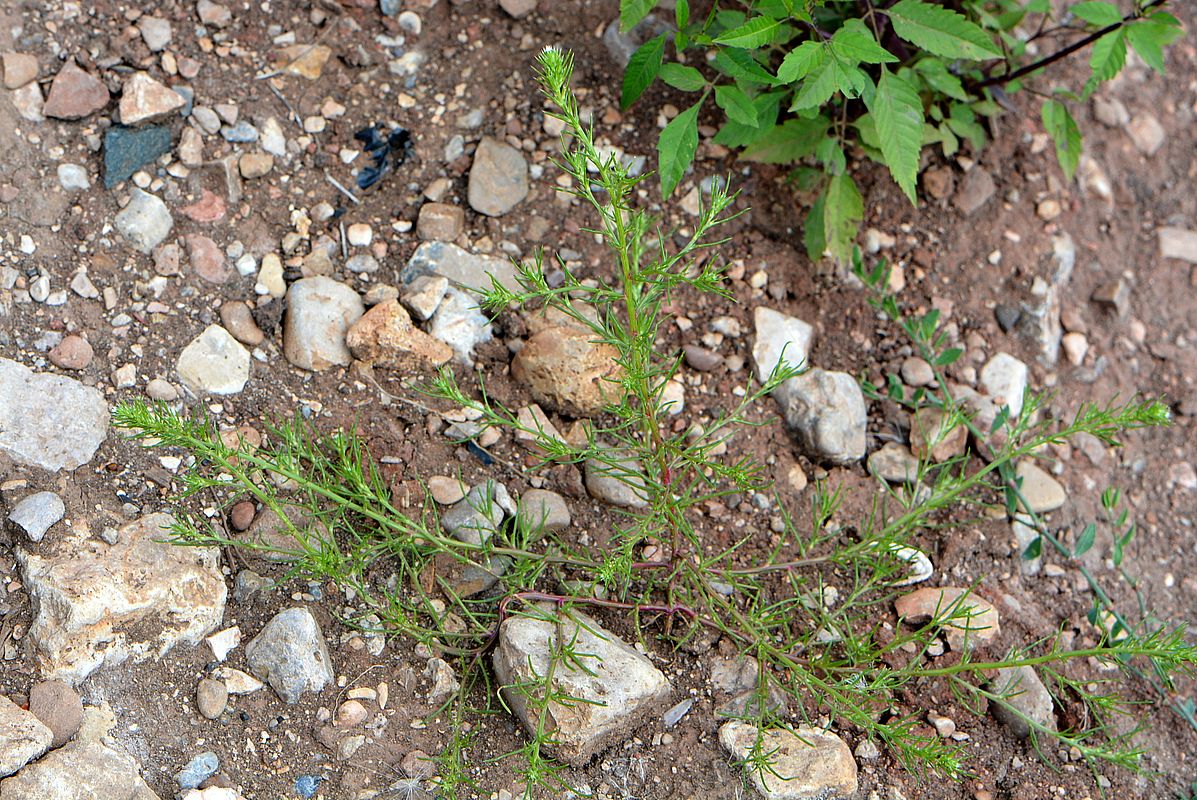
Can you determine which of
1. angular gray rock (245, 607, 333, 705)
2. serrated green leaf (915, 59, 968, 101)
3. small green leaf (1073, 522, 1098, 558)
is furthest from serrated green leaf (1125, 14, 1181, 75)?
angular gray rock (245, 607, 333, 705)

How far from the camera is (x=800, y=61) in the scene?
246 centimetres

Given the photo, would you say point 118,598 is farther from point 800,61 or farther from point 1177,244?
point 1177,244

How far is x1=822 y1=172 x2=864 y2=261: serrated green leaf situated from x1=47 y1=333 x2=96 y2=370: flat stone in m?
1.99

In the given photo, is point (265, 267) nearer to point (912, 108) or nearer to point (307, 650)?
point (307, 650)

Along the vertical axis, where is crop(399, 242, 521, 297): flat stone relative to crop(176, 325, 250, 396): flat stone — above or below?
above

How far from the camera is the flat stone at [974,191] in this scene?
3357mm

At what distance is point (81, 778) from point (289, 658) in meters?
0.46

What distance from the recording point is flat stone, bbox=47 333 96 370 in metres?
2.59

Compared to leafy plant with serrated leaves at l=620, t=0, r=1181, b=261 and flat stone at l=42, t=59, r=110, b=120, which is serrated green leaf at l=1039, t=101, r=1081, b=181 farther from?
flat stone at l=42, t=59, r=110, b=120

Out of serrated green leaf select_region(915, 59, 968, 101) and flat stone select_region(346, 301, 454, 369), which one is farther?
serrated green leaf select_region(915, 59, 968, 101)

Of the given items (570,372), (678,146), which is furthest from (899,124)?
(570,372)

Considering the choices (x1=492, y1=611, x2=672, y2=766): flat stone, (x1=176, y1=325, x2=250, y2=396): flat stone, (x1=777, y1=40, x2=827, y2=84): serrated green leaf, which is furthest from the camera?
(x1=176, y1=325, x2=250, y2=396): flat stone

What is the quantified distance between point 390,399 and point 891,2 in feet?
5.81

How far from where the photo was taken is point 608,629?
2.55 meters
